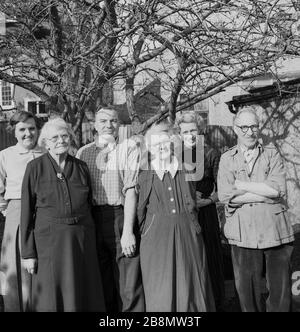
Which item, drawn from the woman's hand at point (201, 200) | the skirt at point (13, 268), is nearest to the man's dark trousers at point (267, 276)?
the woman's hand at point (201, 200)

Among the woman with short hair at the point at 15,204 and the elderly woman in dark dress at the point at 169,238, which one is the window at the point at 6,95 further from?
the elderly woman in dark dress at the point at 169,238

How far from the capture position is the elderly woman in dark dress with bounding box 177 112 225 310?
477cm

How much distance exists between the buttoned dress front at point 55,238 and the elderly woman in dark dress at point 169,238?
51 centimetres

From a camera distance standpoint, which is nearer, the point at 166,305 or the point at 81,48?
the point at 166,305

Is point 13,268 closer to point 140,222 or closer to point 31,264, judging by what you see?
point 31,264

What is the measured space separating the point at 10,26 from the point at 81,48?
319cm

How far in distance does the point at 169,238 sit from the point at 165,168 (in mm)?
575

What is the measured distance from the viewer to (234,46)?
18.3 ft

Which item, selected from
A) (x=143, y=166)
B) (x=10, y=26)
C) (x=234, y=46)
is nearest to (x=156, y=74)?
(x=234, y=46)

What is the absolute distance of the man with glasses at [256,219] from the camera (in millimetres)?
4086

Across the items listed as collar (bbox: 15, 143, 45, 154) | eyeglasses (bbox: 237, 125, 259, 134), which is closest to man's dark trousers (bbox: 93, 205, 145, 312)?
collar (bbox: 15, 143, 45, 154)

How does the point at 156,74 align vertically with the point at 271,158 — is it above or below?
above

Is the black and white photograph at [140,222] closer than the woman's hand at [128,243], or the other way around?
the black and white photograph at [140,222]
